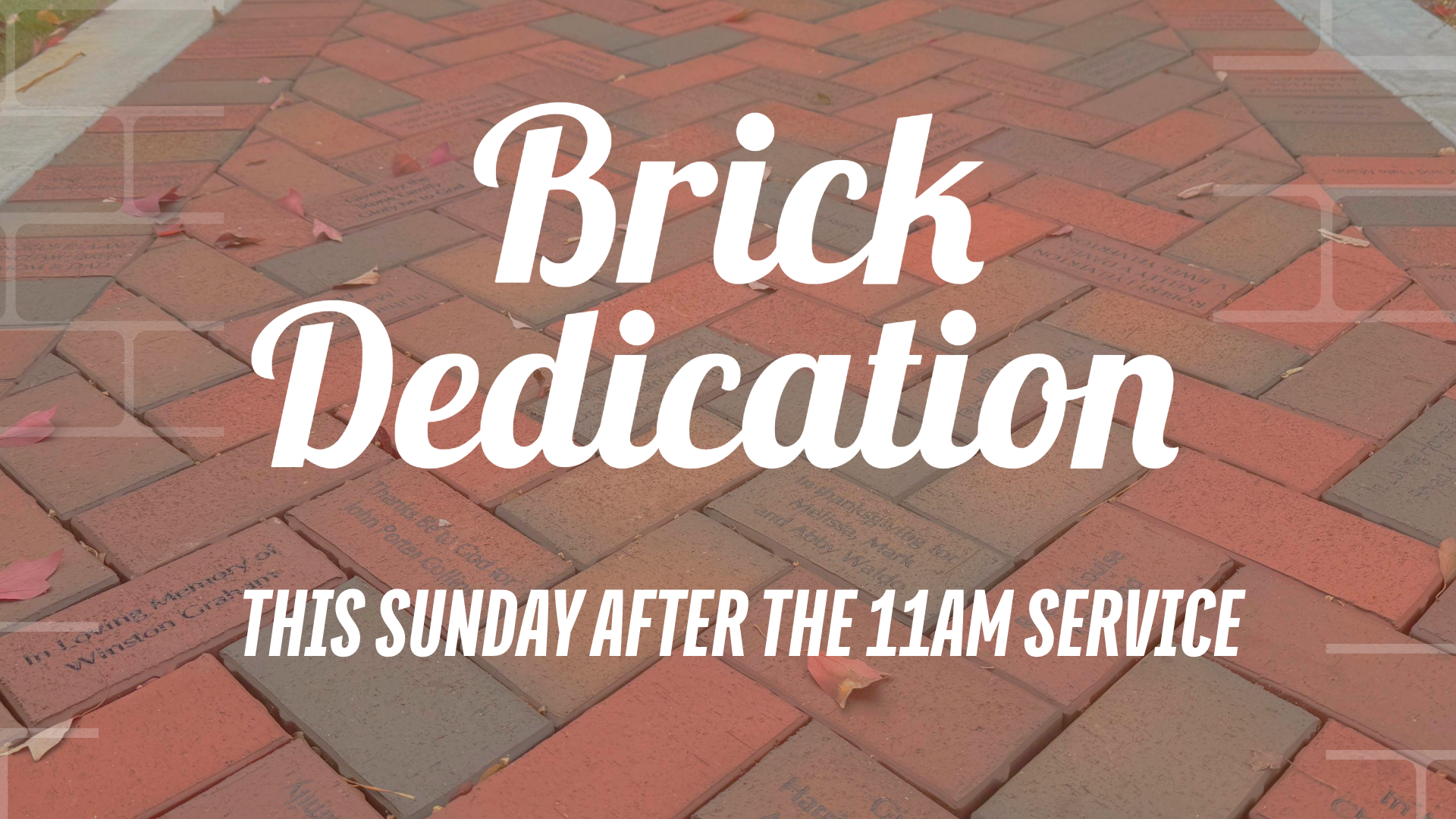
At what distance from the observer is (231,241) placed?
2547 millimetres

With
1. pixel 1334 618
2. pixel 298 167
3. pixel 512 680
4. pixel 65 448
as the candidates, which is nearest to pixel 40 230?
pixel 298 167

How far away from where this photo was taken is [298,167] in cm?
295

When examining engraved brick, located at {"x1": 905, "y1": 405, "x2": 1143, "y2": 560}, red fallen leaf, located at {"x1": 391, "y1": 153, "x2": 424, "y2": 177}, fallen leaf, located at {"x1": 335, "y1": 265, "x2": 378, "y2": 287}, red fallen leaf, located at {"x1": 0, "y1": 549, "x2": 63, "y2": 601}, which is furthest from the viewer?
red fallen leaf, located at {"x1": 391, "y1": 153, "x2": 424, "y2": 177}

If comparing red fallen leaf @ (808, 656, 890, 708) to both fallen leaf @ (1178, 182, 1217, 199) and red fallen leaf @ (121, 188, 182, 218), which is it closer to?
fallen leaf @ (1178, 182, 1217, 199)

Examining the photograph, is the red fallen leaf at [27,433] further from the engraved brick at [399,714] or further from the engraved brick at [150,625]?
the engraved brick at [399,714]

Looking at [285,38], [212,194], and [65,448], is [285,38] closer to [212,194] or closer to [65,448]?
[212,194]

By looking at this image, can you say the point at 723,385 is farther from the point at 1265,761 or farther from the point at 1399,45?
the point at 1399,45

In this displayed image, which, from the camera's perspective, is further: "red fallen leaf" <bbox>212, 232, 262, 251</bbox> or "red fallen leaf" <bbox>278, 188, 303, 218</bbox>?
"red fallen leaf" <bbox>278, 188, 303, 218</bbox>

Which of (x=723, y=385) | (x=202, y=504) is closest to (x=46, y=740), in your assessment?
(x=202, y=504)

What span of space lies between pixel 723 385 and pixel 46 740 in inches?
45.1

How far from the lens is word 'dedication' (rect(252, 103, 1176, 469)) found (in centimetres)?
192

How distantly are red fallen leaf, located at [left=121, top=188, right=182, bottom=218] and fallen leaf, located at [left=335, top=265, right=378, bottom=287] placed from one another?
0.59 m

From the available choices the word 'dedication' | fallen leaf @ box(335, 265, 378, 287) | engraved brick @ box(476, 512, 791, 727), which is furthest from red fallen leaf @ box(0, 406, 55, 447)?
engraved brick @ box(476, 512, 791, 727)

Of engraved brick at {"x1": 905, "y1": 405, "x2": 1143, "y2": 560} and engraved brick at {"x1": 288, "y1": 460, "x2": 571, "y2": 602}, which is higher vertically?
engraved brick at {"x1": 905, "y1": 405, "x2": 1143, "y2": 560}
